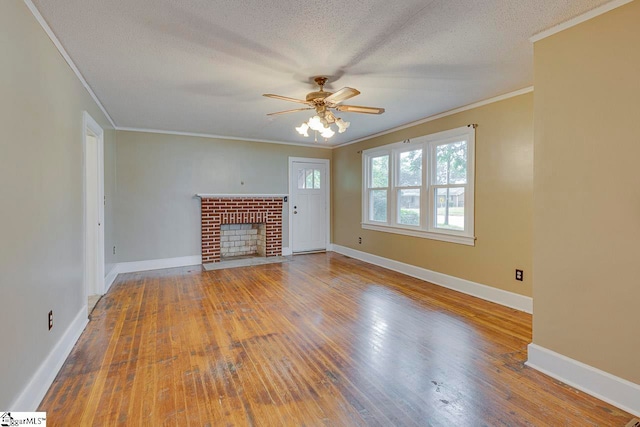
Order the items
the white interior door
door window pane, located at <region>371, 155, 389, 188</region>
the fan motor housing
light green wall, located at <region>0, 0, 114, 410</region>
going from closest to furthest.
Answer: light green wall, located at <region>0, 0, 114, 410</region>, the fan motor housing, door window pane, located at <region>371, 155, 389, 188</region>, the white interior door

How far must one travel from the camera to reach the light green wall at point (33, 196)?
154 cm

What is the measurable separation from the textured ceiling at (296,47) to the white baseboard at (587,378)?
7.43 feet

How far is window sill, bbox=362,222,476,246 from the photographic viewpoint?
395 cm

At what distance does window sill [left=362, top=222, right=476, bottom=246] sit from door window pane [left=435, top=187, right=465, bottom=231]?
0.42 ft

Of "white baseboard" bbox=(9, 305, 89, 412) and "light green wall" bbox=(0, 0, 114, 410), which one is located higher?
"light green wall" bbox=(0, 0, 114, 410)

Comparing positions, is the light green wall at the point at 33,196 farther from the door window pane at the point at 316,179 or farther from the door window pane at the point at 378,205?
the door window pane at the point at 316,179

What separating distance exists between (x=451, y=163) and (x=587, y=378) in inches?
111

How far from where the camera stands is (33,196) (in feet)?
6.09

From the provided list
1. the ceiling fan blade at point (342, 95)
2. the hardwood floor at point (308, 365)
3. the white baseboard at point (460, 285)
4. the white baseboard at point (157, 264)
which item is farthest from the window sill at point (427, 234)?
the white baseboard at point (157, 264)

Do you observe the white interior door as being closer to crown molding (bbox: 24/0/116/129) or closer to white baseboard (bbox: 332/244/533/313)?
white baseboard (bbox: 332/244/533/313)

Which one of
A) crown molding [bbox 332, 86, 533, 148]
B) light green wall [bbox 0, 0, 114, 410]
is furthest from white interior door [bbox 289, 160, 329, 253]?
light green wall [bbox 0, 0, 114, 410]

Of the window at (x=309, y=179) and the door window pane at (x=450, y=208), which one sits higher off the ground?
the window at (x=309, y=179)

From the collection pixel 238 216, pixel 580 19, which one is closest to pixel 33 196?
pixel 580 19

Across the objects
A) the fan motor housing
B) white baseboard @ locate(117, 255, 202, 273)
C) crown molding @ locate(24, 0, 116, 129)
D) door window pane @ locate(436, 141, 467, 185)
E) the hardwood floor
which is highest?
crown molding @ locate(24, 0, 116, 129)
